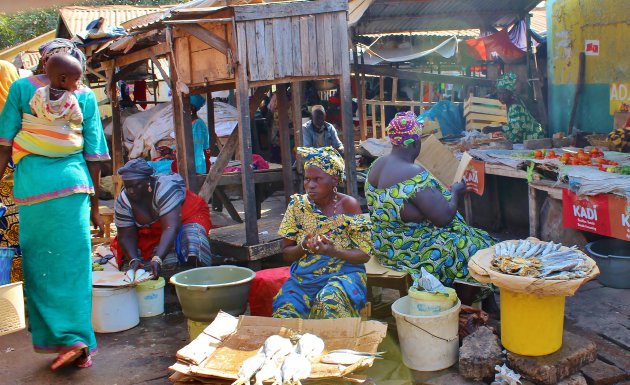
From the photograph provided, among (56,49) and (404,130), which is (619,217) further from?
(56,49)

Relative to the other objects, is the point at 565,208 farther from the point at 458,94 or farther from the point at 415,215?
the point at 458,94

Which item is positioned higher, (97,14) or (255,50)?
(97,14)

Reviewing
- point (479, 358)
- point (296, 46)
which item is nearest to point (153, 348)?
point (479, 358)

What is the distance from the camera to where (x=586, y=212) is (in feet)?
17.3

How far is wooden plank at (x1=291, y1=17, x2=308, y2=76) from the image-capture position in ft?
17.4

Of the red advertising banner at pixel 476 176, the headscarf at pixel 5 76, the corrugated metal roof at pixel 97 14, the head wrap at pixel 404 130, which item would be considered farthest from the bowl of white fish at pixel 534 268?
the corrugated metal roof at pixel 97 14

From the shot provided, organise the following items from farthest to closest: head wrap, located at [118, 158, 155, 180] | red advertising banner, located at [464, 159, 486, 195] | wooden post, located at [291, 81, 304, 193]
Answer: wooden post, located at [291, 81, 304, 193] → red advertising banner, located at [464, 159, 486, 195] → head wrap, located at [118, 158, 155, 180]

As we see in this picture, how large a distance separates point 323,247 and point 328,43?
2.38m

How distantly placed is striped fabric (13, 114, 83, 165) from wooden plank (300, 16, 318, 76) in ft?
7.43

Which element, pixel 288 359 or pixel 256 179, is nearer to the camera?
pixel 288 359

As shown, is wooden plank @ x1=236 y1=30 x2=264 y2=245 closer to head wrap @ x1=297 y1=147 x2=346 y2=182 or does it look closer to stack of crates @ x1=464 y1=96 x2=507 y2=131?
head wrap @ x1=297 y1=147 x2=346 y2=182

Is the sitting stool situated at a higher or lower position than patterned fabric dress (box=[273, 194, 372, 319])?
lower

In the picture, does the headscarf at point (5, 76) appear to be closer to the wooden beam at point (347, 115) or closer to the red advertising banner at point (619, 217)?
the wooden beam at point (347, 115)

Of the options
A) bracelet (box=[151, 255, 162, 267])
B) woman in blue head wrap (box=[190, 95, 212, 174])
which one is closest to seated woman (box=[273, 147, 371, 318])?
bracelet (box=[151, 255, 162, 267])
